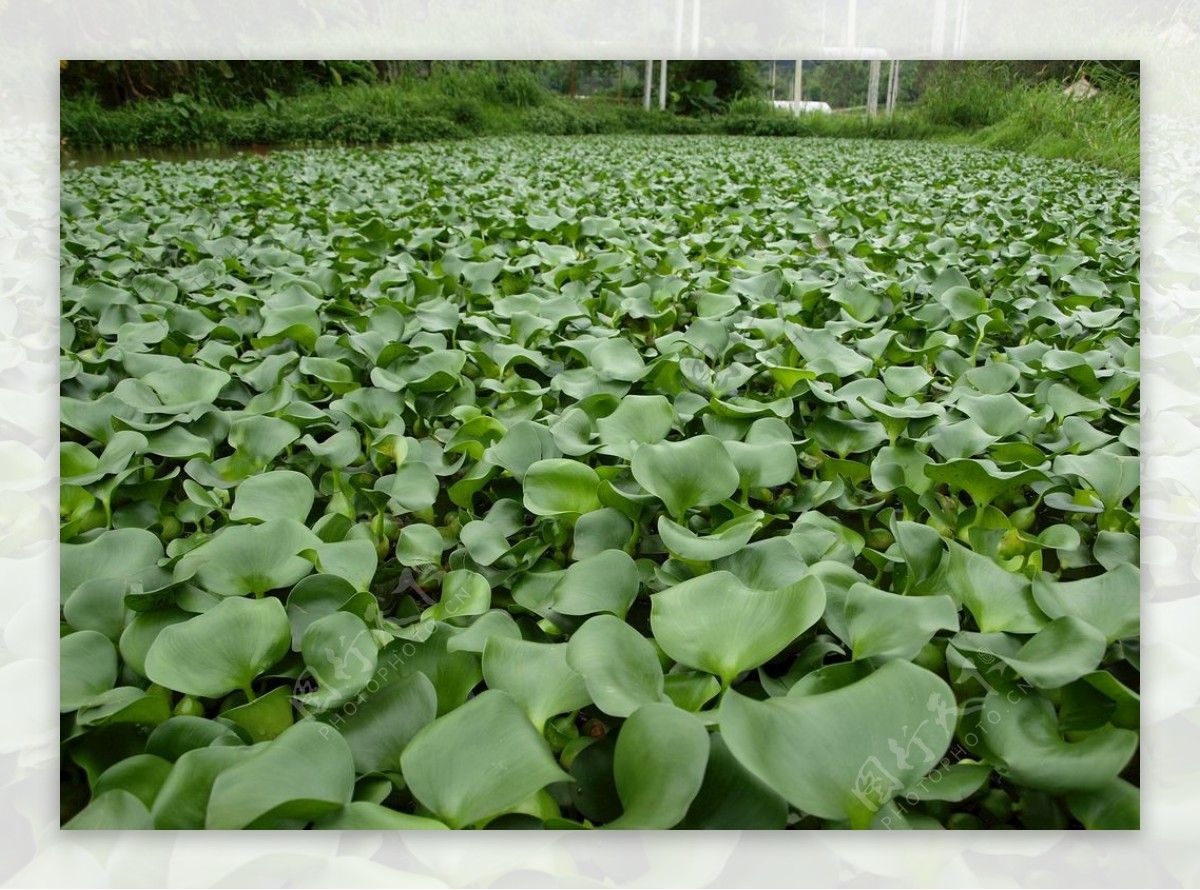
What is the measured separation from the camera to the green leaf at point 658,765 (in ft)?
1.78

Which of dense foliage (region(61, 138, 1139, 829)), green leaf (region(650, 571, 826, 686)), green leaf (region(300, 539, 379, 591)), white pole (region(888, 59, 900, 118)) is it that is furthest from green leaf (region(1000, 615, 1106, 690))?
white pole (region(888, 59, 900, 118))

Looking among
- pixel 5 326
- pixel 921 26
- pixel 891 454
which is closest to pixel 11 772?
pixel 5 326

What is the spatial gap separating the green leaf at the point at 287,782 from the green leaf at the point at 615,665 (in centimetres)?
17

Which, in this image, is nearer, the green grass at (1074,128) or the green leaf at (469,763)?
the green leaf at (469,763)

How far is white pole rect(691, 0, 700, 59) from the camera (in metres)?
1.34

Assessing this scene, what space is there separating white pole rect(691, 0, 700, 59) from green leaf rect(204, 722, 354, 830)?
3.92ft

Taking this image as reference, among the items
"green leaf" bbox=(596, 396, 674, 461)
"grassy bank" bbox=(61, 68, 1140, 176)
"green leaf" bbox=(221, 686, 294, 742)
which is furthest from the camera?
"grassy bank" bbox=(61, 68, 1140, 176)

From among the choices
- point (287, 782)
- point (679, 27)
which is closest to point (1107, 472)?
point (287, 782)

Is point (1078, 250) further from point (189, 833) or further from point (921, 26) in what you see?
point (189, 833)

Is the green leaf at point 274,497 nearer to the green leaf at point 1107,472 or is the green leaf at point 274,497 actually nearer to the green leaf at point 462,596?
the green leaf at point 462,596

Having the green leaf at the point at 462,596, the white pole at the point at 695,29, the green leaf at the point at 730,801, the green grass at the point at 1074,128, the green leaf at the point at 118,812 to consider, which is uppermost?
the white pole at the point at 695,29

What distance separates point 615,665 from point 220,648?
0.31 metres

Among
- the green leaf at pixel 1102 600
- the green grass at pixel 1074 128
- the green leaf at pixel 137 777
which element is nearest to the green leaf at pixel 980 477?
the green leaf at pixel 1102 600

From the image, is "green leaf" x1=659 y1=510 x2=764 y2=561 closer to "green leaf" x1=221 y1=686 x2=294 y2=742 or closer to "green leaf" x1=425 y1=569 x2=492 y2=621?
"green leaf" x1=425 y1=569 x2=492 y2=621
